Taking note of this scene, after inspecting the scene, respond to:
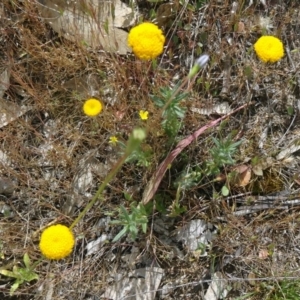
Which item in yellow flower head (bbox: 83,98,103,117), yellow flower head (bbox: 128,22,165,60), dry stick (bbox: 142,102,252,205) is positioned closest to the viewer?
yellow flower head (bbox: 128,22,165,60)

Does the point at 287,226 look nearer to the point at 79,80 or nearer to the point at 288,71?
the point at 288,71

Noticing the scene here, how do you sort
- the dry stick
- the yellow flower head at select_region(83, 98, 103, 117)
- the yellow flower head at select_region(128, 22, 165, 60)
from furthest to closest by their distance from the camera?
the dry stick → the yellow flower head at select_region(83, 98, 103, 117) → the yellow flower head at select_region(128, 22, 165, 60)

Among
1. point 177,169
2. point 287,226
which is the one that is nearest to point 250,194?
point 287,226

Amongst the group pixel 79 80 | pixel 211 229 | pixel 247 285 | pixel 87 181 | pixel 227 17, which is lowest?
pixel 247 285

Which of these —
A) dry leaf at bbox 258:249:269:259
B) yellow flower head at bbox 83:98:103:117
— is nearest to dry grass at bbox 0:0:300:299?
dry leaf at bbox 258:249:269:259

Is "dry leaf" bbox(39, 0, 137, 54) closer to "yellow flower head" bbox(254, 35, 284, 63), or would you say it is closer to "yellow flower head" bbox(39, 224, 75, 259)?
"yellow flower head" bbox(254, 35, 284, 63)
